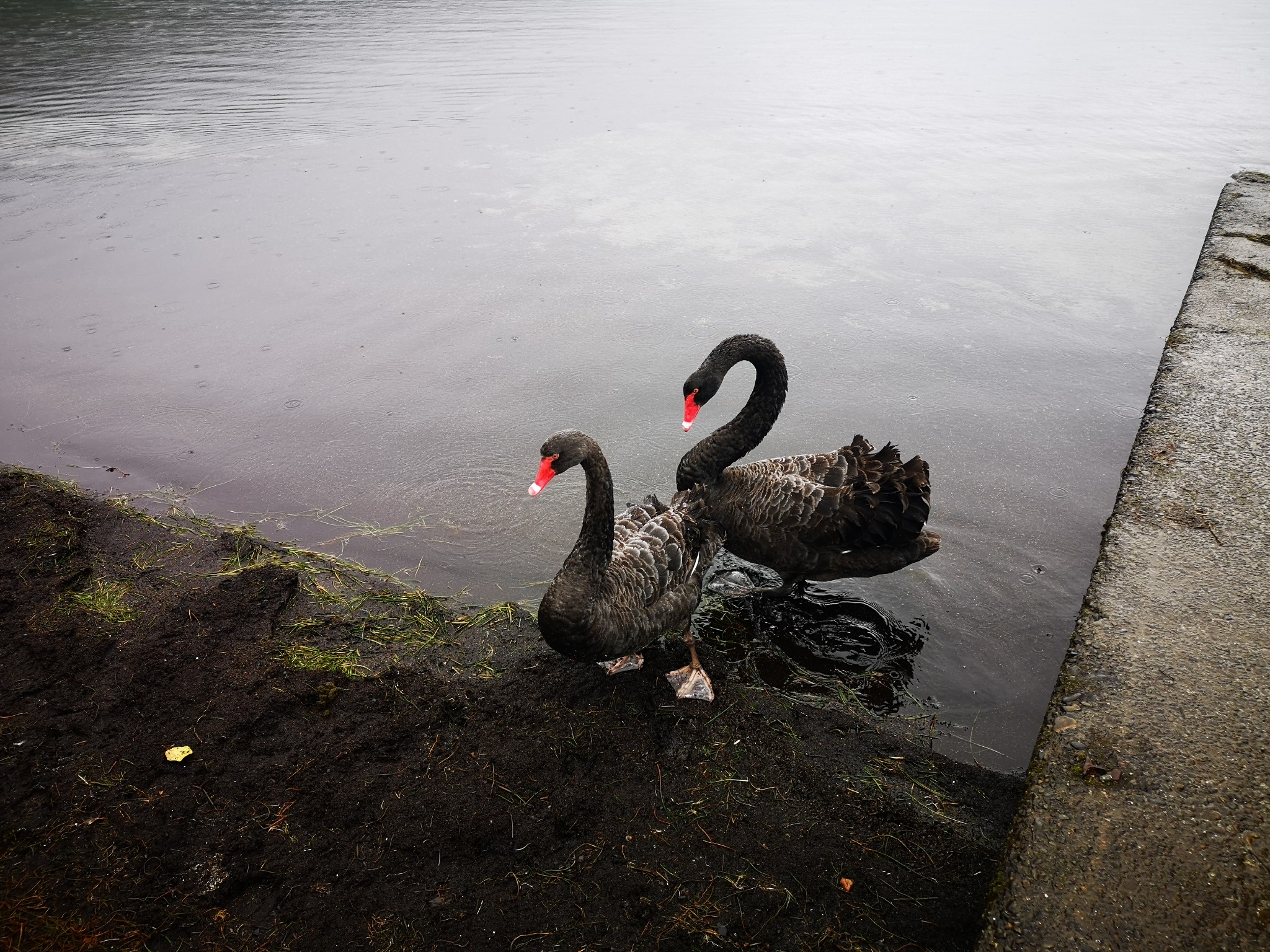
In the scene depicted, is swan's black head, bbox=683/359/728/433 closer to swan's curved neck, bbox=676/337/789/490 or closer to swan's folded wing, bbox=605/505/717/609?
swan's curved neck, bbox=676/337/789/490

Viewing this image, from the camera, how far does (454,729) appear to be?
2.87m

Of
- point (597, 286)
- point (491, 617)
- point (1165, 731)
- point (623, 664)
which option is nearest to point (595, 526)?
point (623, 664)

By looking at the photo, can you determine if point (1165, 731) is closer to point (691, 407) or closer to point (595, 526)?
point (595, 526)

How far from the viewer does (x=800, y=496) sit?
3.53 meters

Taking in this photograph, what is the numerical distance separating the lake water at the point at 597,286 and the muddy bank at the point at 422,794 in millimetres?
498

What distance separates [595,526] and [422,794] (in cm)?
102

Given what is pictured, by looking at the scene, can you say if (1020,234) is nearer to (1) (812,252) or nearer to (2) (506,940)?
(1) (812,252)

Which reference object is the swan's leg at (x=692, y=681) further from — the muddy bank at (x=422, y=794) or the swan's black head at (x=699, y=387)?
the swan's black head at (x=699, y=387)

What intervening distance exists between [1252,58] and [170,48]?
54.0 ft

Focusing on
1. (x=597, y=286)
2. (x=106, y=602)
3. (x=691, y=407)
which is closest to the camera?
(x=106, y=602)

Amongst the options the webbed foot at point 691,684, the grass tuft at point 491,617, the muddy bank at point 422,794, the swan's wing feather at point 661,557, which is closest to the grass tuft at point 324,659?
the muddy bank at point 422,794

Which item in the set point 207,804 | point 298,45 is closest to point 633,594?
point 207,804

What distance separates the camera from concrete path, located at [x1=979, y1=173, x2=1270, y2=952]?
196 cm

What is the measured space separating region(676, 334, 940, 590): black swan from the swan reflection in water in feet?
0.57
